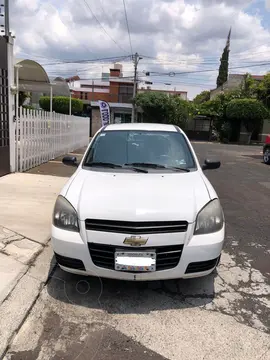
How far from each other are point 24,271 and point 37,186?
408cm

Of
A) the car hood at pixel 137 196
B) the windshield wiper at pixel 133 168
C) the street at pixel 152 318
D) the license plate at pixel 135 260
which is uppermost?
the windshield wiper at pixel 133 168

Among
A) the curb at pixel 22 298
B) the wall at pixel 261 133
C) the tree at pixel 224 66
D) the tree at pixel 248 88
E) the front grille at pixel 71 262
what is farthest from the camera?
the tree at pixel 224 66

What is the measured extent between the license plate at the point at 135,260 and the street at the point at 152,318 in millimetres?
447

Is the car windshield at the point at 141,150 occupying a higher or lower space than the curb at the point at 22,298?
higher

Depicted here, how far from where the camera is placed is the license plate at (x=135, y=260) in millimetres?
3037

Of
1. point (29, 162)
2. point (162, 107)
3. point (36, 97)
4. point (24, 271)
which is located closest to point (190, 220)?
point (24, 271)

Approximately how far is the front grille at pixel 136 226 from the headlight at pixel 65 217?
156 millimetres

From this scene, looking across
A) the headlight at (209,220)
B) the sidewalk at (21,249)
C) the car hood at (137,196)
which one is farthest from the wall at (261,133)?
the headlight at (209,220)

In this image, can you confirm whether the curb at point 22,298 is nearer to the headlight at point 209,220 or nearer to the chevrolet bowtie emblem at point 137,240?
the chevrolet bowtie emblem at point 137,240

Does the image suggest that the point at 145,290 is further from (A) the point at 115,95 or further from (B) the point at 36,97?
(A) the point at 115,95

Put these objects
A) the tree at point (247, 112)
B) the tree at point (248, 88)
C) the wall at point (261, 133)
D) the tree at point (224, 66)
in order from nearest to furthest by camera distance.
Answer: the tree at point (247, 112) < the wall at point (261, 133) < the tree at point (248, 88) < the tree at point (224, 66)

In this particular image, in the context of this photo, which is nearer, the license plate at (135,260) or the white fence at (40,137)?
the license plate at (135,260)

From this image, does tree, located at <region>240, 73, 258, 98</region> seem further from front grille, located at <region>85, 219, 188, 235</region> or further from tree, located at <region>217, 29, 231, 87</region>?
front grille, located at <region>85, 219, 188, 235</region>

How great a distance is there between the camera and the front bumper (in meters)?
3.04
